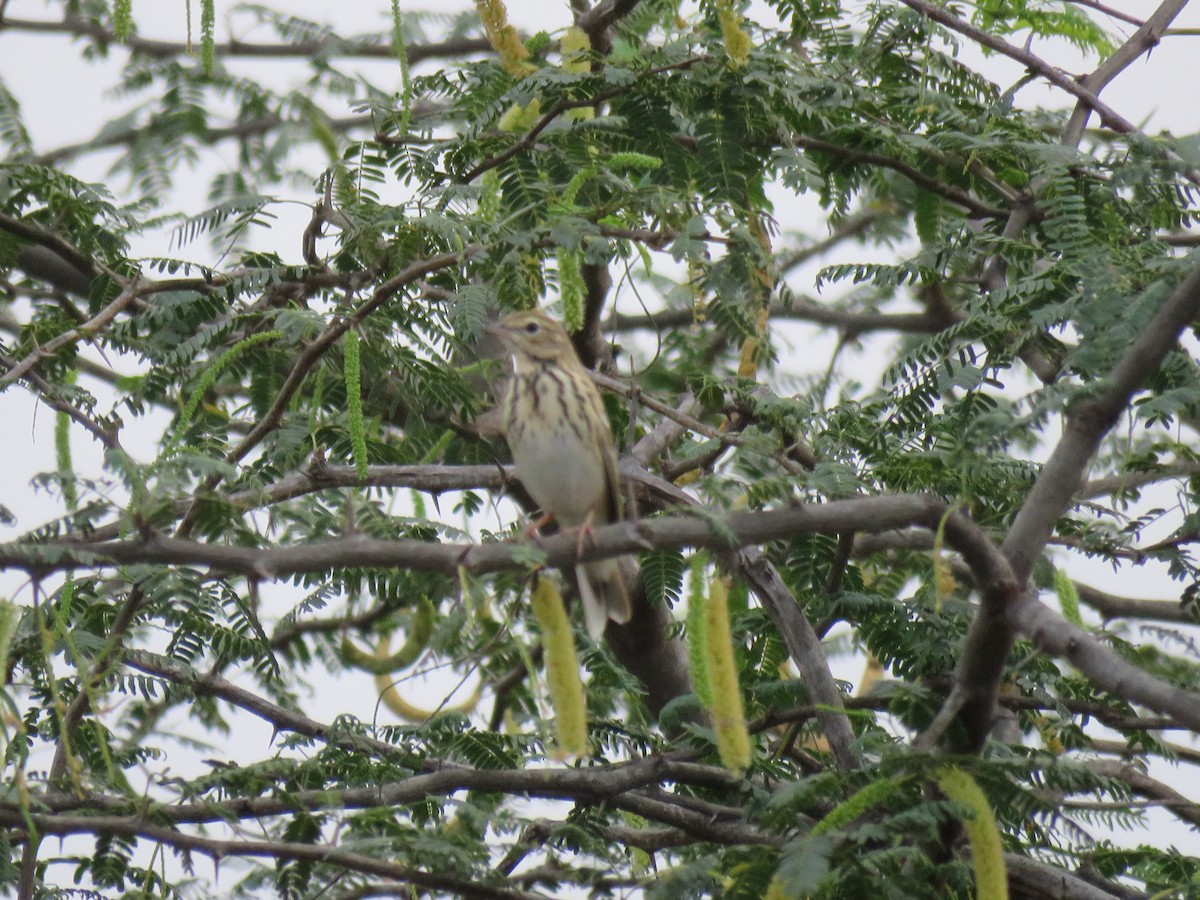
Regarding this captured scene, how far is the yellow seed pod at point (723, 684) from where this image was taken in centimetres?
323

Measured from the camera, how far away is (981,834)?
3.24 m

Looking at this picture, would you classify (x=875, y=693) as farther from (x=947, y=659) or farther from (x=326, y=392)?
(x=326, y=392)

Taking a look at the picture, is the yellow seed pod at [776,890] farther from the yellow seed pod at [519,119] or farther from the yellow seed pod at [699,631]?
the yellow seed pod at [519,119]

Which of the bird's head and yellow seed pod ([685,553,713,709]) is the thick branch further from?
the bird's head

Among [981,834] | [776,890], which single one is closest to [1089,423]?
[981,834]

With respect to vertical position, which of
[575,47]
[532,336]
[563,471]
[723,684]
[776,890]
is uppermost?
[575,47]

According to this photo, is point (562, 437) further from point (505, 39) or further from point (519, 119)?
point (505, 39)

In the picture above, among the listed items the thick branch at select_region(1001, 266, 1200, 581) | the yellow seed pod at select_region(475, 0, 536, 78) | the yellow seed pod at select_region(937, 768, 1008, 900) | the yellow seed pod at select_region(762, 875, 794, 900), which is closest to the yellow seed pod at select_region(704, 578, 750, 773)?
the yellow seed pod at select_region(762, 875, 794, 900)

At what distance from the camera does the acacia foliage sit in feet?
11.1

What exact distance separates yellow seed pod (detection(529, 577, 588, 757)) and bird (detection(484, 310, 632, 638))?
167 cm

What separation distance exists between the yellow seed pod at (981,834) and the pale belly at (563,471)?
2.03m

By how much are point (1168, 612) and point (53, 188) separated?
5.04 meters

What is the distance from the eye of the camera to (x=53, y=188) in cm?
477

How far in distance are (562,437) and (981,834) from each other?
238 centimetres
